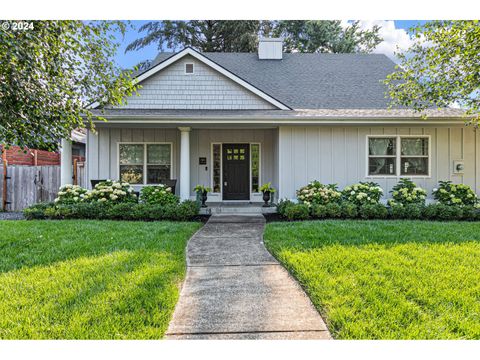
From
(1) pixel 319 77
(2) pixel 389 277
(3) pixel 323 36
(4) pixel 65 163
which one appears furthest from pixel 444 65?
(3) pixel 323 36

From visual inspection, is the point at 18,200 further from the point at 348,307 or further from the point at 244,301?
the point at 348,307

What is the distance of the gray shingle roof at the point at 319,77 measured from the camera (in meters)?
9.95

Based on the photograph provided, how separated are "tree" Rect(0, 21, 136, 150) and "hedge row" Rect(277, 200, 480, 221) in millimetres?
4671

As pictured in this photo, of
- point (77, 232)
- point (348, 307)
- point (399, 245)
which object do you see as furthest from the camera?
point (77, 232)

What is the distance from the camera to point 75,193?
820 cm

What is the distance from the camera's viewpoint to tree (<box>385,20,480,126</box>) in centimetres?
630

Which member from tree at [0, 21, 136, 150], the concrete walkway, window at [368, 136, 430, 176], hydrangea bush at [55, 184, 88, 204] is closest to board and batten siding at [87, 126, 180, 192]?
hydrangea bush at [55, 184, 88, 204]

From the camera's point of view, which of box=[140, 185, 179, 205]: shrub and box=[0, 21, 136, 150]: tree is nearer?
box=[0, 21, 136, 150]: tree

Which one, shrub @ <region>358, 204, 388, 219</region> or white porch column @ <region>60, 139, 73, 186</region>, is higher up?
white porch column @ <region>60, 139, 73, 186</region>

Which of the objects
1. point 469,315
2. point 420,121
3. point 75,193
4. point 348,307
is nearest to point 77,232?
point 75,193

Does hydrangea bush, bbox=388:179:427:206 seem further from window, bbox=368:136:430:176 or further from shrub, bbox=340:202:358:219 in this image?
shrub, bbox=340:202:358:219

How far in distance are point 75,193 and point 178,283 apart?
600 cm

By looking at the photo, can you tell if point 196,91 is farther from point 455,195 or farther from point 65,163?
point 455,195
